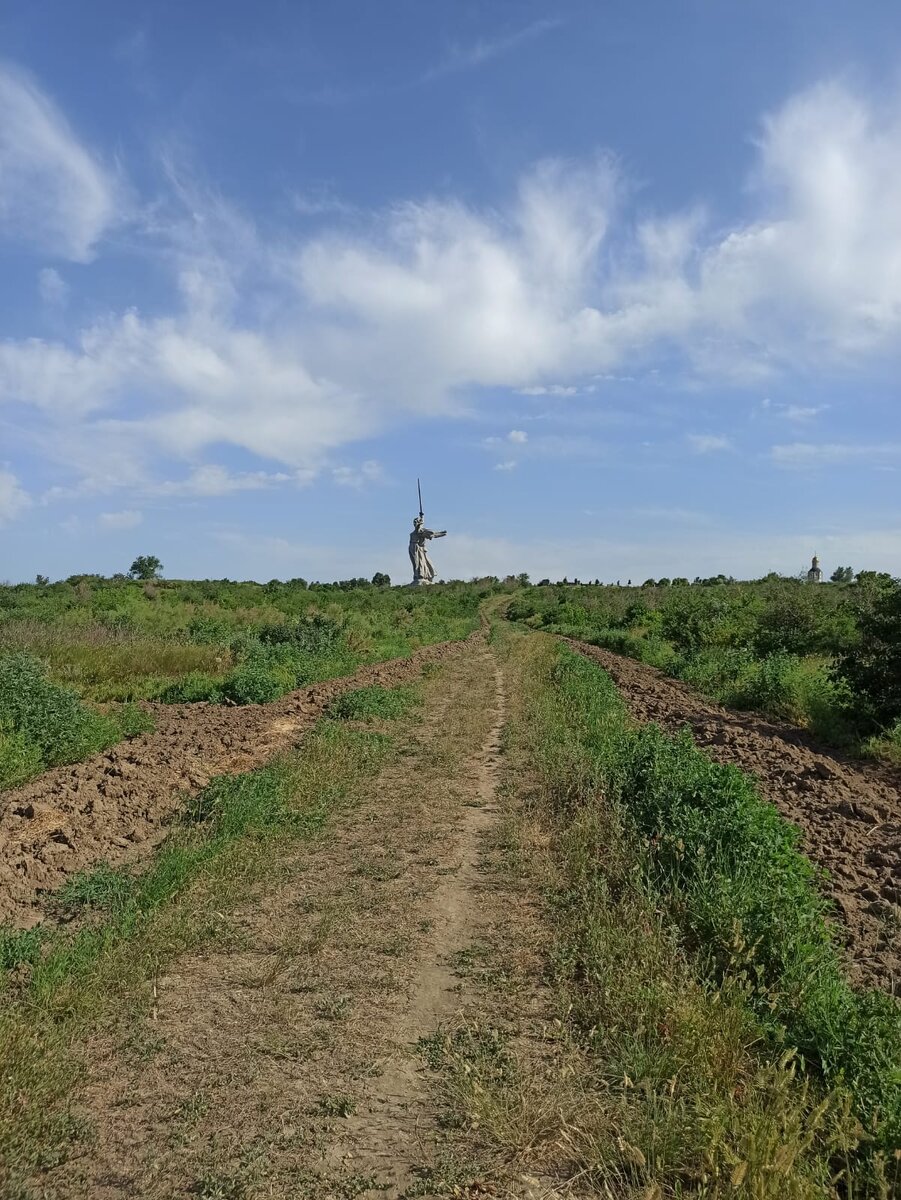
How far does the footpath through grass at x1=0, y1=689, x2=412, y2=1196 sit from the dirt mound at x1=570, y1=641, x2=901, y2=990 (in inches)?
158

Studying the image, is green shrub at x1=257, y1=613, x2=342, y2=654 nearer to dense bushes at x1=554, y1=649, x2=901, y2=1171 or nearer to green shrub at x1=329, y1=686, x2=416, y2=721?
green shrub at x1=329, y1=686, x2=416, y2=721

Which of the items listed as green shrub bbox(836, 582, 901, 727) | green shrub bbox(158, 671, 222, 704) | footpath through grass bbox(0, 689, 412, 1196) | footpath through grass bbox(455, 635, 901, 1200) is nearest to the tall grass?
footpath through grass bbox(0, 689, 412, 1196)

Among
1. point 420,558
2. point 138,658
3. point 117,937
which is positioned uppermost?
point 420,558

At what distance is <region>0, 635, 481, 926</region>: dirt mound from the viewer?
5961 millimetres

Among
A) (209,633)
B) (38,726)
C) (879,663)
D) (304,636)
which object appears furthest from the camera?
Result: (209,633)

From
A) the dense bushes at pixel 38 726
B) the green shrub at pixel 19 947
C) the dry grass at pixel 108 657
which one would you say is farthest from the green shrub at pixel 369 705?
the green shrub at pixel 19 947

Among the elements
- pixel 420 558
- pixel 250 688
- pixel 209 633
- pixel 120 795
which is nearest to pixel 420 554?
pixel 420 558

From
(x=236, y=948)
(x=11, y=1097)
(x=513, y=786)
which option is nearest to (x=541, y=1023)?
(x=236, y=948)

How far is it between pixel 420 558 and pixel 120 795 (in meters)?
58.7

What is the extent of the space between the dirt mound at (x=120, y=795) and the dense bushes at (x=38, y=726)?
11.7 inches

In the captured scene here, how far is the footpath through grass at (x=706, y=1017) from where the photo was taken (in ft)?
9.36

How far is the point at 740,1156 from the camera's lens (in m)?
2.82

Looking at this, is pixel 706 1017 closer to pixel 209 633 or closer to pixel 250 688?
pixel 250 688

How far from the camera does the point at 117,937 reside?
4.86m
